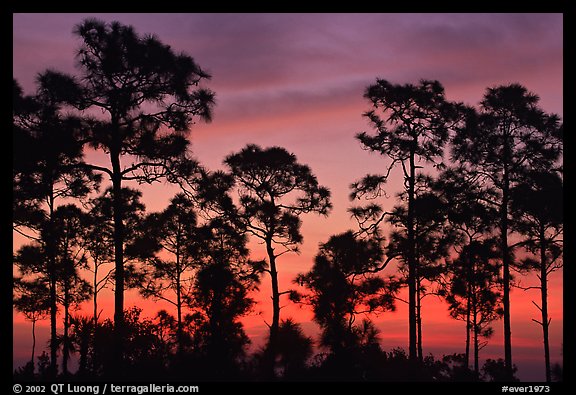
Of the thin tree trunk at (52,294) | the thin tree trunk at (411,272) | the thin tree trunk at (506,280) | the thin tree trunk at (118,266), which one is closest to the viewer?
the thin tree trunk at (118,266)

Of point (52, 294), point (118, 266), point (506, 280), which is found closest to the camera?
point (118, 266)

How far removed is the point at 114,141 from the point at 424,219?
15.2 m

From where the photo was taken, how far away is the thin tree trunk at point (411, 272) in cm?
2964

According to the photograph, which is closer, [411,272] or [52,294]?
[411,272]

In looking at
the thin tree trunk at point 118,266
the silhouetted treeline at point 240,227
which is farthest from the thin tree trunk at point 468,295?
the thin tree trunk at point 118,266

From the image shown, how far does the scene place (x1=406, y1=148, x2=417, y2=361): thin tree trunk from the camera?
1167 inches

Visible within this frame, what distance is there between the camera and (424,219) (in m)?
32.6

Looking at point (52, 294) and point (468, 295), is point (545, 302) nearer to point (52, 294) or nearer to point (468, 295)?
point (468, 295)

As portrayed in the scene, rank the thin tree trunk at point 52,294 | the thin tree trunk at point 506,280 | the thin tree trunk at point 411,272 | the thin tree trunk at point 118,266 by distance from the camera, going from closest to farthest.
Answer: the thin tree trunk at point 118,266 → the thin tree trunk at point 506,280 → the thin tree trunk at point 411,272 → the thin tree trunk at point 52,294

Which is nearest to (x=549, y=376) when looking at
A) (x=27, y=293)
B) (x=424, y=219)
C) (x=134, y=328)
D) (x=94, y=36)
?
(x=424, y=219)

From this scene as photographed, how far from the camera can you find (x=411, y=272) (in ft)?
99.1

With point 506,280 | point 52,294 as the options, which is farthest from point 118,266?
point 506,280

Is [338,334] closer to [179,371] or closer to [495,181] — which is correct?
[179,371]

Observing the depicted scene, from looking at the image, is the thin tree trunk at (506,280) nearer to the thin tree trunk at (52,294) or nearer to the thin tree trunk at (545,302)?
the thin tree trunk at (545,302)
